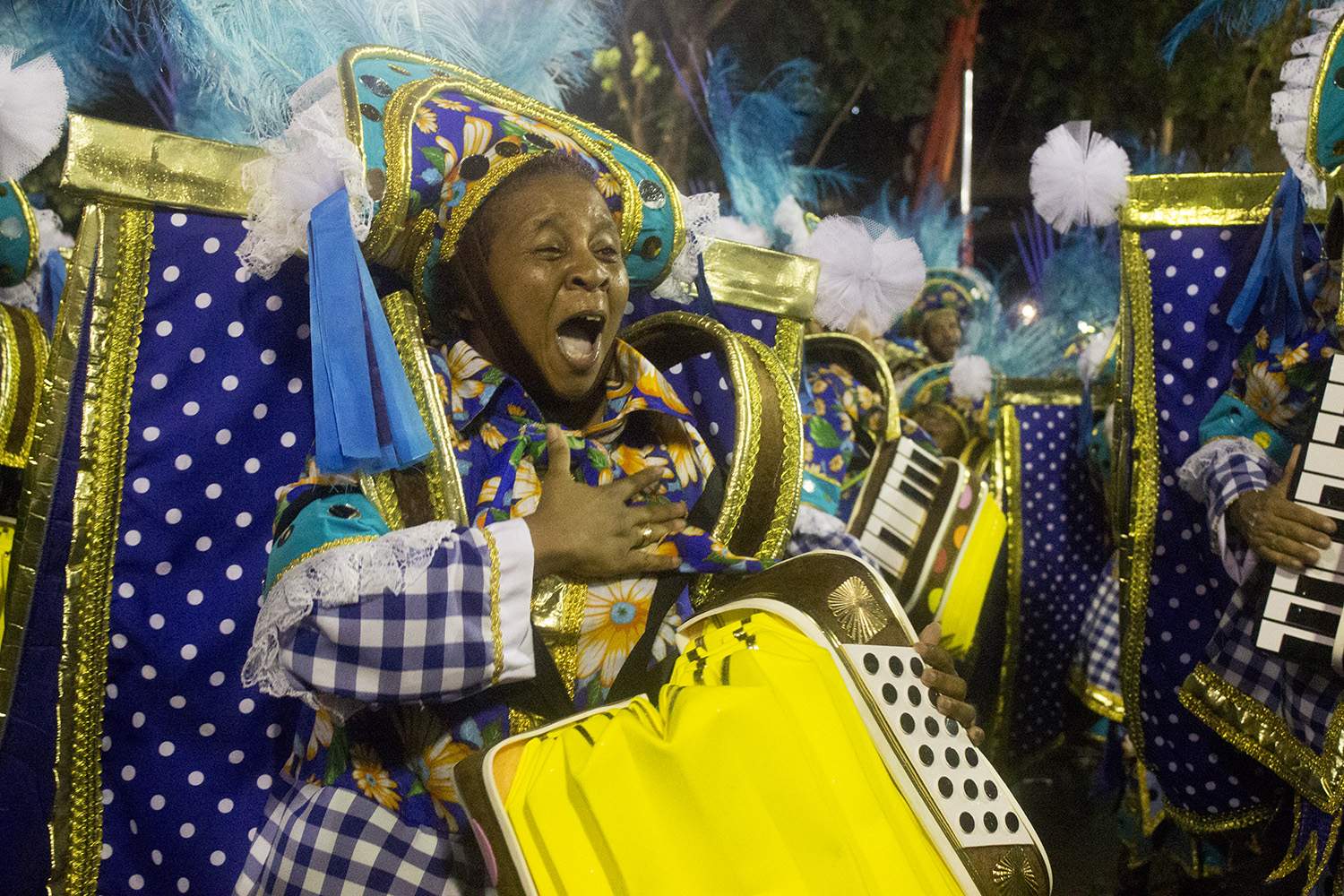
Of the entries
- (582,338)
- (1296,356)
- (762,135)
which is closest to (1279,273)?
(1296,356)

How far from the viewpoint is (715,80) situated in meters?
5.26

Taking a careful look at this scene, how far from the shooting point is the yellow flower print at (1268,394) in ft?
8.07

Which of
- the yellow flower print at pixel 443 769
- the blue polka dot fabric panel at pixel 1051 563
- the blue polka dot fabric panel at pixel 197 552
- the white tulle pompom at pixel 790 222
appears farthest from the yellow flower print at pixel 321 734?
the blue polka dot fabric panel at pixel 1051 563

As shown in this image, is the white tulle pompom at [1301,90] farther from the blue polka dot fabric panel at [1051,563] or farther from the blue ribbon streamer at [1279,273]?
the blue polka dot fabric panel at [1051,563]

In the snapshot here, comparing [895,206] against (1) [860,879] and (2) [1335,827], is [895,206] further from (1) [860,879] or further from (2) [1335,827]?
(1) [860,879]

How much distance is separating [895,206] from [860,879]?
8021mm

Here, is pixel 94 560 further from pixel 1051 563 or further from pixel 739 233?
pixel 1051 563

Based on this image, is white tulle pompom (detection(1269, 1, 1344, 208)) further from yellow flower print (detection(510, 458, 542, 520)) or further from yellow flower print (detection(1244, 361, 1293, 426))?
yellow flower print (detection(510, 458, 542, 520))

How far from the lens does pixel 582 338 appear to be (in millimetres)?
1615

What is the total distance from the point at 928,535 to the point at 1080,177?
128cm

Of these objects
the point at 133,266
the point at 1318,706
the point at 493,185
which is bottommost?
the point at 1318,706

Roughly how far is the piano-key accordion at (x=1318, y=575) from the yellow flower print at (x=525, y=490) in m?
1.60

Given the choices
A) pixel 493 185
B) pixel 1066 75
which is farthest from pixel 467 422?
pixel 1066 75

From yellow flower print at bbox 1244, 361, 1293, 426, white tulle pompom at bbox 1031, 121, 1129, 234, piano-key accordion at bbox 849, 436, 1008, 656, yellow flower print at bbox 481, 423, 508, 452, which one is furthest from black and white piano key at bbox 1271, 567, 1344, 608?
yellow flower print at bbox 481, 423, 508, 452
